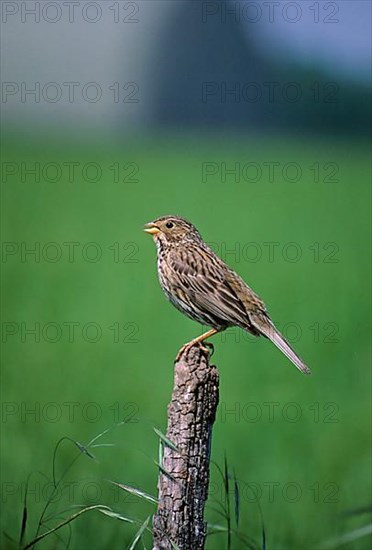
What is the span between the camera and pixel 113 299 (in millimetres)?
11016

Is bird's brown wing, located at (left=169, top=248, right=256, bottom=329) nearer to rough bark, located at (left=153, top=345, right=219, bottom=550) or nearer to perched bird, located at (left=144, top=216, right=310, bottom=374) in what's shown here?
perched bird, located at (left=144, top=216, right=310, bottom=374)

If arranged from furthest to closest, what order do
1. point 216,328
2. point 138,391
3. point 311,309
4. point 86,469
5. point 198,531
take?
point 311,309
point 138,391
point 86,469
point 216,328
point 198,531

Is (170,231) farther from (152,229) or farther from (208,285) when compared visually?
(208,285)

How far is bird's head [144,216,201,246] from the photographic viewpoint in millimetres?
5207

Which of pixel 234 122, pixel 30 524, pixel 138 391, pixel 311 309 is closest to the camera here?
pixel 30 524

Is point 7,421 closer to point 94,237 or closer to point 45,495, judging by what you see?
point 45,495

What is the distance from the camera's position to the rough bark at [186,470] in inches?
130

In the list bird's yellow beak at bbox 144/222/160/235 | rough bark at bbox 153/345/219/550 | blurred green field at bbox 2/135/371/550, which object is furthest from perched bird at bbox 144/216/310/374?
rough bark at bbox 153/345/219/550

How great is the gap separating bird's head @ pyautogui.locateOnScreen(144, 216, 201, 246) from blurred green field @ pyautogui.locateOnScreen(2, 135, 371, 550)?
0.98 metres

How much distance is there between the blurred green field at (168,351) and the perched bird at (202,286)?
70cm

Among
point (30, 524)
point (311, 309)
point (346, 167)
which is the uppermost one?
point (346, 167)

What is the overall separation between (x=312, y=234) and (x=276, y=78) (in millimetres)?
6297

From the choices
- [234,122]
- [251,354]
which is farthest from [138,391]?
[234,122]

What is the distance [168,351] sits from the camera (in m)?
9.47
